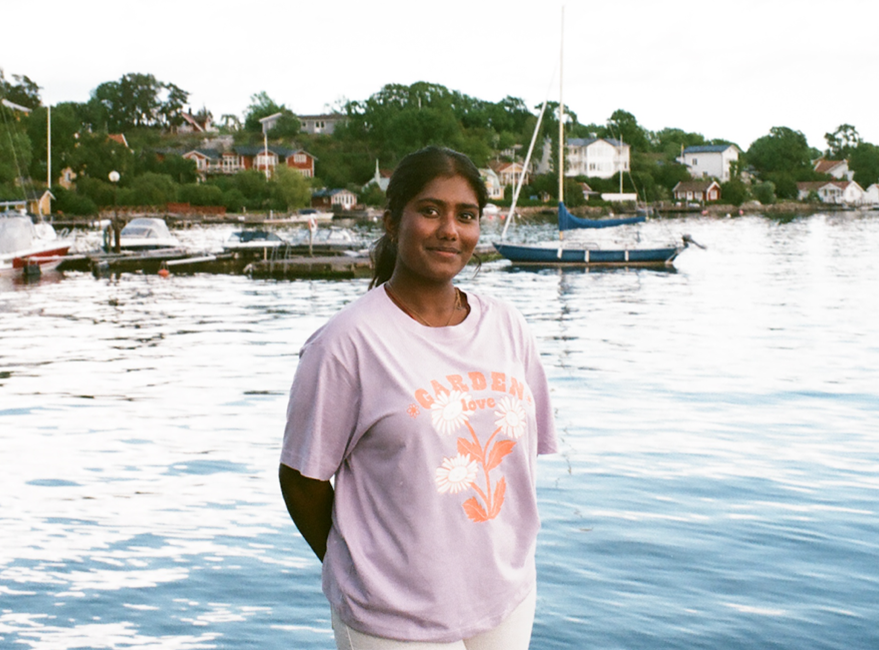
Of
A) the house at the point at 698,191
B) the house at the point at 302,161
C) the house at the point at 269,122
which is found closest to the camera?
the house at the point at 302,161

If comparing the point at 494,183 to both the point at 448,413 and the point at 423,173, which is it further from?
the point at 448,413

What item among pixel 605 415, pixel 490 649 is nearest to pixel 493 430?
pixel 490 649

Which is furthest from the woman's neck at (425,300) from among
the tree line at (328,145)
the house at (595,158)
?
the house at (595,158)

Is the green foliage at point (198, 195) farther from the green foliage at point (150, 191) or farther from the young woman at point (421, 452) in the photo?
the young woman at point (421, 452)

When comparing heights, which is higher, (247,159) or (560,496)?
(247,159)

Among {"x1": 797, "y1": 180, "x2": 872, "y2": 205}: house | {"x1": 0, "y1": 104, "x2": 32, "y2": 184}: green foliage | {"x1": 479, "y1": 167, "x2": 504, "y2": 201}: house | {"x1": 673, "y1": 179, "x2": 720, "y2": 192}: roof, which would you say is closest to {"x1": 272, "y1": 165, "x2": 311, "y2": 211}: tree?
{"x1": 479, "y1": 167, "x2": 504, "y2": 201}: house

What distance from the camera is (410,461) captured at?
245 cm

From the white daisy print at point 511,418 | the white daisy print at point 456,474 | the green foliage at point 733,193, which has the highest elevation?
the green foliage at point 733,193

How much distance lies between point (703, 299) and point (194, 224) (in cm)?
7056

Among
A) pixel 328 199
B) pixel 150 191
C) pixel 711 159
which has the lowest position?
pixel 150 191

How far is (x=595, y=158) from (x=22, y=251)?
13565 centimetres

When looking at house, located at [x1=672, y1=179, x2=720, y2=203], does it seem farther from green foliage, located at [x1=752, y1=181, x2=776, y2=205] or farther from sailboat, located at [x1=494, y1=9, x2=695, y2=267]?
sailboat, located at [x1=494, y1=9, x2=695, y2=267]

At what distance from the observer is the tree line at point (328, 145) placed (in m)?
110

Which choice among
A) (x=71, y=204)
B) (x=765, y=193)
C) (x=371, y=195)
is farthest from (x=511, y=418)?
(x=765, y=193)
